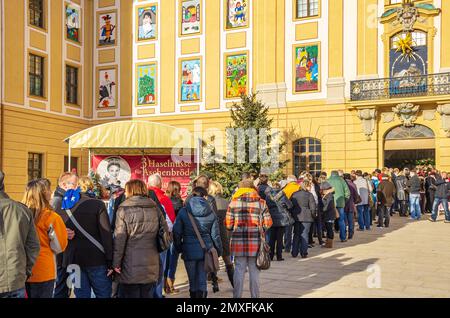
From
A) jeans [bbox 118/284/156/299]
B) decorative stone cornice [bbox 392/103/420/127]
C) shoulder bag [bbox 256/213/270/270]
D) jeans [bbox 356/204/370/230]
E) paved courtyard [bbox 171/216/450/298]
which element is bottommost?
paved courtyard [bbox 171/216/450/298]

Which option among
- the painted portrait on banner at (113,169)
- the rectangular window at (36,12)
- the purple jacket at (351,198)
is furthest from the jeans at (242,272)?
the rectangular window at (36,12)

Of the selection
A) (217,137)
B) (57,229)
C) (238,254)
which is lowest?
(238,254)

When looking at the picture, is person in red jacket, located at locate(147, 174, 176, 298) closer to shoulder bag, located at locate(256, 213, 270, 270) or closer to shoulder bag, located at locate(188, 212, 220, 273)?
shoulder bag, located at locate(188, 212, 220, 273)

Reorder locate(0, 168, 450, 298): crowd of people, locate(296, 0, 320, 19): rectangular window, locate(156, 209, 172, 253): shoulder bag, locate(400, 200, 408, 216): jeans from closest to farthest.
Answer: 1. locate(0, 168, 450, 298): crowd of people
2. locate(156, 209, 172, 253): shoulder bag
3. locate(400, 200, 408, 216): jeans
4. locate(296, 0, 320, 19): rectangular window

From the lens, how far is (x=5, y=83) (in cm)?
2403

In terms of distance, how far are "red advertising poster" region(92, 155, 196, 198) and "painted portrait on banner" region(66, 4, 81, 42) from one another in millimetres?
→ 12051

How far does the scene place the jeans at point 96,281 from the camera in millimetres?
6129

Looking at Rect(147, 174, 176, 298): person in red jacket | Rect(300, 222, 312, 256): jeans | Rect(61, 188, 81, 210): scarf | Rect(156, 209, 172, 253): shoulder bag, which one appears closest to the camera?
Rect(156, 209, 172, 253): shoulder bag

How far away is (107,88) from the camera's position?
29578 mm

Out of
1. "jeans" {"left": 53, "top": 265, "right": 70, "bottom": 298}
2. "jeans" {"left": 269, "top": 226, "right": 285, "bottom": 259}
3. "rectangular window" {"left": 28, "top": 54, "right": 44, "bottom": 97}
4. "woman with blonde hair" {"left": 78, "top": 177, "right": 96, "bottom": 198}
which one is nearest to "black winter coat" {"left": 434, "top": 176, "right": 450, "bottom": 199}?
"jeans" {"left": 269, "top": 226, "right": 285, "bottom": 259}

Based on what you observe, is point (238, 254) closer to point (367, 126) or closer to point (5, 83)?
point (367, 126)

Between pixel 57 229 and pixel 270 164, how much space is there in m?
16.5

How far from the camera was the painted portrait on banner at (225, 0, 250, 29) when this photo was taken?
86.0 feet

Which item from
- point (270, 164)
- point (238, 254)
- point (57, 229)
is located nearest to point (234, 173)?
point (270, 164)
